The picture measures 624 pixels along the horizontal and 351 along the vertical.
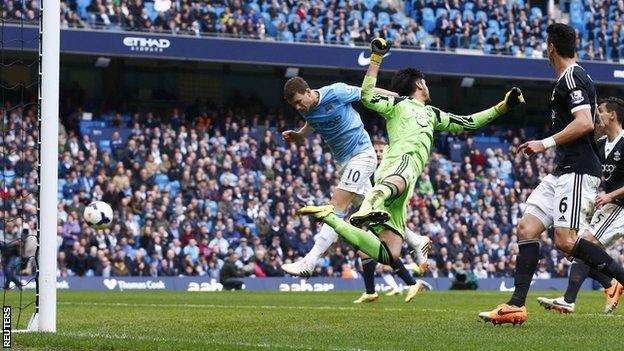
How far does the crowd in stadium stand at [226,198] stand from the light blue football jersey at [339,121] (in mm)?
13632

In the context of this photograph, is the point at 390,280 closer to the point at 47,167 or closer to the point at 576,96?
the point at 576,96

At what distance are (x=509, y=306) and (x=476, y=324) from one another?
2.72 ft

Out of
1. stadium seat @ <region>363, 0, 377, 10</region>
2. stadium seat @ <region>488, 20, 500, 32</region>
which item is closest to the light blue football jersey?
stadium seat @ <region>363, 0, 377, 10</region>

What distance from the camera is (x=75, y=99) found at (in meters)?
36.2

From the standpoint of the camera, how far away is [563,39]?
11.1 metres

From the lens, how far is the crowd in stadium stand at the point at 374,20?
114ft

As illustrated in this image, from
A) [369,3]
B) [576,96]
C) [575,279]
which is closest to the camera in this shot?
[576,96]

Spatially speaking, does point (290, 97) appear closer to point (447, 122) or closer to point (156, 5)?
point (447, 122)

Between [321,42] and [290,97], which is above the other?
[321,42]

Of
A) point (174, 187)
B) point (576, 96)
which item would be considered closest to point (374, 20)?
point (174, 187)

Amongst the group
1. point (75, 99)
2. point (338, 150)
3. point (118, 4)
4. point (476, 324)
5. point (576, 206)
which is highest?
point (118, 4)

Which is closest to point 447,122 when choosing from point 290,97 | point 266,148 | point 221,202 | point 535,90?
point 290,97

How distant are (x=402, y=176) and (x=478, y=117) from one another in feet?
3.85

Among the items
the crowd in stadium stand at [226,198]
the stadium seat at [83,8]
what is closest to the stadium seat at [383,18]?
the crowd in stadium stand at [226,198]
